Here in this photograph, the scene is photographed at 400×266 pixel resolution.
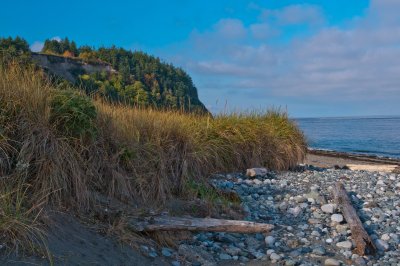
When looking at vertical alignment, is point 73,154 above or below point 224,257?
above

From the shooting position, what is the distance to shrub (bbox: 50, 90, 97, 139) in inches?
200

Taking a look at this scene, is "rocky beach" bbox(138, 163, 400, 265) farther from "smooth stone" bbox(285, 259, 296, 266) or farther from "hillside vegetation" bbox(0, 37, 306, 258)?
"hillside vegetation" bbox(0, 37, 306, 258)

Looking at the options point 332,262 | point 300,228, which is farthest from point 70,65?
point 332,262

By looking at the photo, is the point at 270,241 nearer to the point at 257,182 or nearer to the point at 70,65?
the point at 257,182

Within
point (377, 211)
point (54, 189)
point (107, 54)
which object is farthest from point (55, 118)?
point (107, 54)

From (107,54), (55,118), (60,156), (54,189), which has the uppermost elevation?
(107,54)

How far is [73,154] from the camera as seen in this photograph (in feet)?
16.4

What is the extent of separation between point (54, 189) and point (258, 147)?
6589mm

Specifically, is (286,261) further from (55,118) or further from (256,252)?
(55,118)

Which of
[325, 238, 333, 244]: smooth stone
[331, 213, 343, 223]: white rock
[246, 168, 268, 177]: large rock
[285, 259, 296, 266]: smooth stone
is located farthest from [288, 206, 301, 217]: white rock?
[246, 168, 268, 177]: large rock

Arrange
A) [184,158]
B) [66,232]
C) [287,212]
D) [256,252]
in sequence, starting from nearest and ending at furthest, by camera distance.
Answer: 1. [66,232]
2. [256,252]
3. [287,212]
4. [184,158]

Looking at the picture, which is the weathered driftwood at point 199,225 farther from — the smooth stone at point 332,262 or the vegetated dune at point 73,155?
the smooth stone at point 332,262

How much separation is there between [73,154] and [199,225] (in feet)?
5.92

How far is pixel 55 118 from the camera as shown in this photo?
5.08 meters
